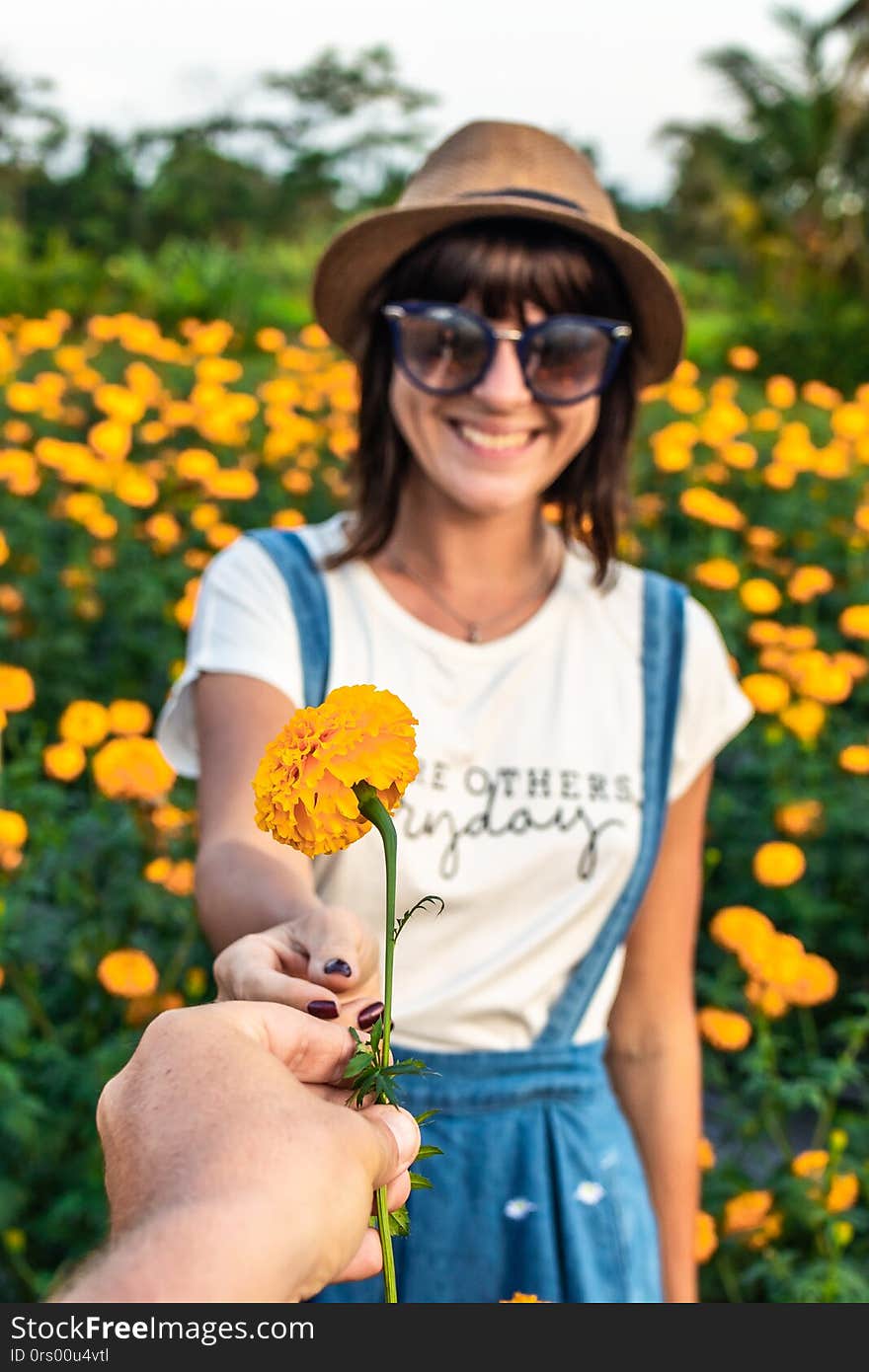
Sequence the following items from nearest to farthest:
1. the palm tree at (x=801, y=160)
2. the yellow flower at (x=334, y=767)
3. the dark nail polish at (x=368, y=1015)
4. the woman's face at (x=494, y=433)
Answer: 1. the yellow flower at (x=334, y=767)
2. the dark nail polish at (x=368, y=1015)
3. the woman's face at (x=494, y=433)
4. the palm tree at (x=801, y=160)

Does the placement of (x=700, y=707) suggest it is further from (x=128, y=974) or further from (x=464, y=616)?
(x=128, y=974)

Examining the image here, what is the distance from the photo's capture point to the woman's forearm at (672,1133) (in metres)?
1.49

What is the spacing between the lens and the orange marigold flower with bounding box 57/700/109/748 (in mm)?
2164

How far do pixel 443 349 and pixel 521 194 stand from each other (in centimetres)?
17

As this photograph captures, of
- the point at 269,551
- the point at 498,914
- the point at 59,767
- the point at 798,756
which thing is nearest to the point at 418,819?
the point at 498,914

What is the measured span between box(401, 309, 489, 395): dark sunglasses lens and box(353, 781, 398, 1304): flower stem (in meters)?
0.90

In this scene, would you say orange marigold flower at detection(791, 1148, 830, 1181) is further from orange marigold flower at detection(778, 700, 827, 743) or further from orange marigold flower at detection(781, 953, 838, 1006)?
orange marigold flower at detection(778, 700, 827, 743)

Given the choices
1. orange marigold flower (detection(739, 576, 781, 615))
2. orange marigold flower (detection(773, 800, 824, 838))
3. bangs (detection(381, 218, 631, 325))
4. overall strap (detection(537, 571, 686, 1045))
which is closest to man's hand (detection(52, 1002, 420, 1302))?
overall strap (detection(537, 571, 686, 1045))

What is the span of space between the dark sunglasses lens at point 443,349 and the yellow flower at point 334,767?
874 millimetres

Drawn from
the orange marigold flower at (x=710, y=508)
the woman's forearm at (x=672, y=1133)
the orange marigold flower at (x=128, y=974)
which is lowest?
the woman's forearm at (x=672, y=1133)

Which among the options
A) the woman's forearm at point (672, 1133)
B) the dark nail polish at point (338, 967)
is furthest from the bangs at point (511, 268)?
the dark nail polish at point (338, 967)

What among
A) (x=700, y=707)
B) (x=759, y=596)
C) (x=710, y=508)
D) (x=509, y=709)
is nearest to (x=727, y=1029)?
(x=700, y=707)

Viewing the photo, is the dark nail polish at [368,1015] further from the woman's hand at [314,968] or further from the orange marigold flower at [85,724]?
the orange marigold flower at [85,724]

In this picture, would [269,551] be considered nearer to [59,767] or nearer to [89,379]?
[59,767]
